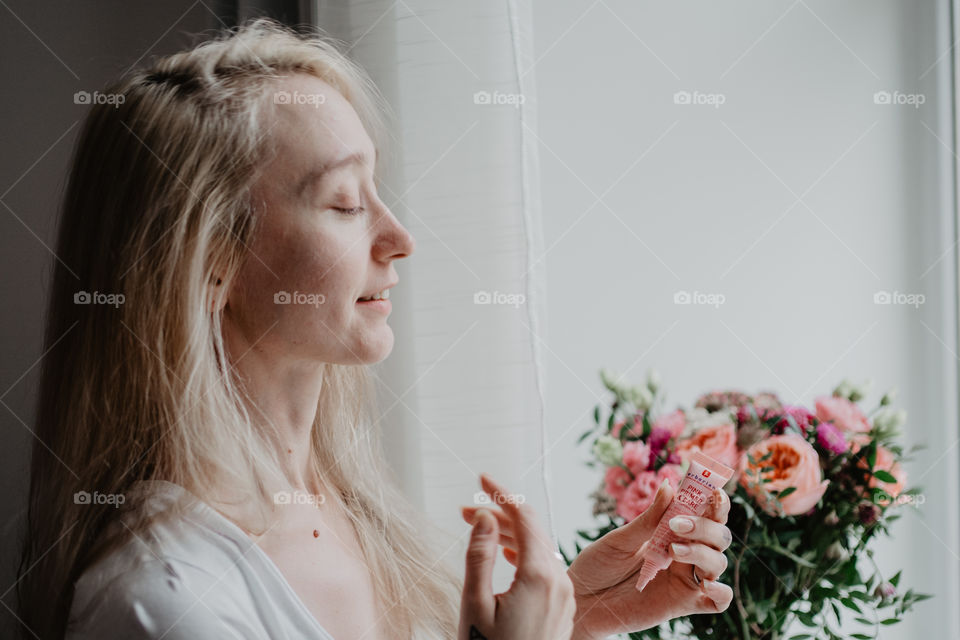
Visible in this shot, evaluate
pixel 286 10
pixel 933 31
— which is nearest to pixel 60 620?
pixel 286 10

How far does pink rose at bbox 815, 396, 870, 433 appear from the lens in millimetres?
883

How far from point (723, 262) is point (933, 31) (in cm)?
46

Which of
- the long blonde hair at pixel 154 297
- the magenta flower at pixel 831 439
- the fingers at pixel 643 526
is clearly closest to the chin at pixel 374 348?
the long blonde hair at pixel 154 297

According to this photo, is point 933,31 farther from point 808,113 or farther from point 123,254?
point 123,254

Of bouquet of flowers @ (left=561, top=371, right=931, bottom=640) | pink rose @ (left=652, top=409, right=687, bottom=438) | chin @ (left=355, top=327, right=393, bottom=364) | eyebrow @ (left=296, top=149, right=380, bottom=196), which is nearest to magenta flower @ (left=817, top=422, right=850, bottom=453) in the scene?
bouquet of flowers @ (left=561, top=371, right=931, bottom=640)

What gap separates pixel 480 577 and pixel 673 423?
39cm

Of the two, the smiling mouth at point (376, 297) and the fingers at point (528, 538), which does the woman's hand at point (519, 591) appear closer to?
the fingers at point (528, 538)

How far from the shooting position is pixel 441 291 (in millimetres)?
915

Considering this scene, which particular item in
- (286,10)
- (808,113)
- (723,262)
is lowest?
(723,262)

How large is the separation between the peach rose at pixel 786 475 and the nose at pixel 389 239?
46 cm

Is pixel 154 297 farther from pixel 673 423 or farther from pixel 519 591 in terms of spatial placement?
pixel 673 423

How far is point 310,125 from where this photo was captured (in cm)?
68

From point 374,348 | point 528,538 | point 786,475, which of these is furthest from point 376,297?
point 786,475

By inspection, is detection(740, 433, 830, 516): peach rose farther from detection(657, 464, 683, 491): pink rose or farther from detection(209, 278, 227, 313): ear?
detection(209, 278, 227, 313): ear
